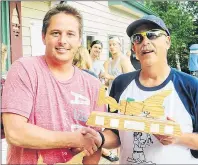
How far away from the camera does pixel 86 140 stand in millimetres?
1004

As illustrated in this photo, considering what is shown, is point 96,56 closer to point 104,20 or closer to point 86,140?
point 104,20

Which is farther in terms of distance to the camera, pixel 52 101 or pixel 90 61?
pixel 90 61

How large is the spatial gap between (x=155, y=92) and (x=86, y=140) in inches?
11.2

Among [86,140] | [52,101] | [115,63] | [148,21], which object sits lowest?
[86,140]

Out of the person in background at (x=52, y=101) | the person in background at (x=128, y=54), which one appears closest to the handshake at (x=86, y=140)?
the person in background at (x=52, y=101)

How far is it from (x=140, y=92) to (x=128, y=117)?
112 mm

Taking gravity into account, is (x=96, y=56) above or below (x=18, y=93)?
above

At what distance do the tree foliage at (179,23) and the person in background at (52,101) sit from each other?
0.30 m

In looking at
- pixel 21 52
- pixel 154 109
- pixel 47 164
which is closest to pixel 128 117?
pixel 154 109

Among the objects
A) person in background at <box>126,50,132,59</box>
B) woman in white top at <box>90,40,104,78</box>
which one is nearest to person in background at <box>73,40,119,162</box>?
woman in white top at <box>90,40,104,78</box>

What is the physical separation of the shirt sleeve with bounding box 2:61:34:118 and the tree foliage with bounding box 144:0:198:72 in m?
0.50

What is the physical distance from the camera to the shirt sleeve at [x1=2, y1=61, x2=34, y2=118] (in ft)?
3.06

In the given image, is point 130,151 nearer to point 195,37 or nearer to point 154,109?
point 154,109

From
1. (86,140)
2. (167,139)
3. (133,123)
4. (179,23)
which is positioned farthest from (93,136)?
(179,23)
